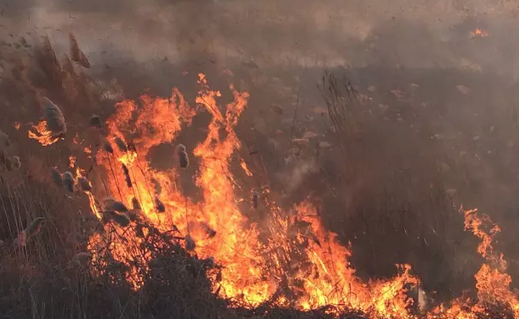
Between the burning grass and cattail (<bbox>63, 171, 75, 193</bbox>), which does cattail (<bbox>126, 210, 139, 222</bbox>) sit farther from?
cattail (<bbox>63, 171, 75, 193</bbox>)

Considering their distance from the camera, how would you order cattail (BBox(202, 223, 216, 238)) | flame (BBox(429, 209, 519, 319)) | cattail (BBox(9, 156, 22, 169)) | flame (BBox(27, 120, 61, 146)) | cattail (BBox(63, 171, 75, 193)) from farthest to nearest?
flame (BBox(27, 120, 61, 146)), flame (BBox(429, 209, 519, 319)), cattail (BBox(202, 223, 216, 238)), cattail (BBox(9, 156, 22, 169)), cattail (BBox(63, 171, 75, 193))

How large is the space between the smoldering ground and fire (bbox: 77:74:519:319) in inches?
6.3

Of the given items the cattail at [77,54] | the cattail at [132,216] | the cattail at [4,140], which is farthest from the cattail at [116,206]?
the cattail at [77,54]

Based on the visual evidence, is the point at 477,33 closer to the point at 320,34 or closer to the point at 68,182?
the point at 320,34

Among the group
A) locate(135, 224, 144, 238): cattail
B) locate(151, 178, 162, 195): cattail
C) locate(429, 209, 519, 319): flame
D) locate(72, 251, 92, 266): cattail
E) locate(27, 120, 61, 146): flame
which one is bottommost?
locate(429, 209, 519, 319): flame

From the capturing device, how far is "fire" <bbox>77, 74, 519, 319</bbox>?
4793mm

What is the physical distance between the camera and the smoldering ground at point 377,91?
536 centimetres

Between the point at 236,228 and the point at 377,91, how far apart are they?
2218 mm

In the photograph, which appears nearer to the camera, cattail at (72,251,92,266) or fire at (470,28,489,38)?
Result: cattail at (72,251,92,266)

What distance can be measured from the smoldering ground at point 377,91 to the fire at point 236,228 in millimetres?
160

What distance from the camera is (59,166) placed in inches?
212

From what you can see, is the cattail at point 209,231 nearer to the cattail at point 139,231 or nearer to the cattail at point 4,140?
the cattail at point 139,231

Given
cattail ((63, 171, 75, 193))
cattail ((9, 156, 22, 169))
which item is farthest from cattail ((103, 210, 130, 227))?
cattail ((9, 156, 22, 169))

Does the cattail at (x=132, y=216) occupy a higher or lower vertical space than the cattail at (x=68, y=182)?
lower
